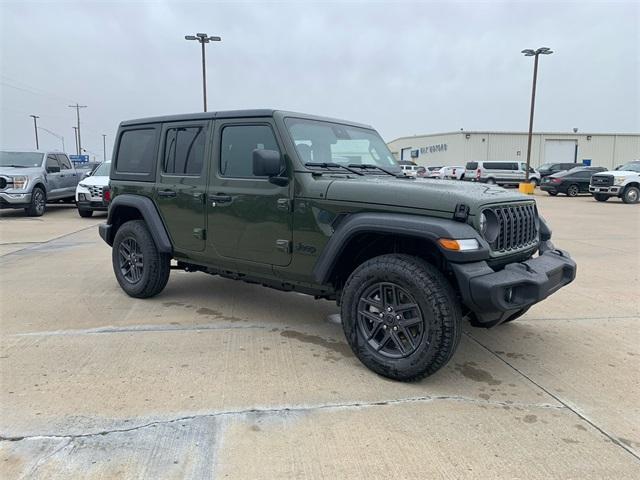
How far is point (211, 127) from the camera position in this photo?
15.0ft

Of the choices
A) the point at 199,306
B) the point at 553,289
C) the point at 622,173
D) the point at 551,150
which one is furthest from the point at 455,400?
the point at 551,150

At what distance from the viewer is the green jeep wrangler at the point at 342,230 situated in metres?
3.18

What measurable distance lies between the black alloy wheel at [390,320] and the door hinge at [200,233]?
5.94 feet

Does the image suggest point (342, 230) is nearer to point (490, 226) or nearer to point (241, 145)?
point (490, 226)

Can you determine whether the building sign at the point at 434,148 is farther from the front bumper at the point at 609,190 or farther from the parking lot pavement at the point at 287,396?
the parking lot pavement at the point at 287,396

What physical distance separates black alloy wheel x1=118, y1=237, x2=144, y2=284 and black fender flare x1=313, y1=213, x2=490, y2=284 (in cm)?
244

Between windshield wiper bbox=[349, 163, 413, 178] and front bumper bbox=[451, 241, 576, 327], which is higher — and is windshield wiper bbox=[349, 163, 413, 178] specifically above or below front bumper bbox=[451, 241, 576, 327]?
above

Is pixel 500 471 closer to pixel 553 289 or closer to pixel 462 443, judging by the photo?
pixel 462 443

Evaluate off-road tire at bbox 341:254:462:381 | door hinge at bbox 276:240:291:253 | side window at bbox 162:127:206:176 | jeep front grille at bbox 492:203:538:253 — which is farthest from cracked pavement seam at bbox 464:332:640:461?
side window at bbox 162:127:206:176

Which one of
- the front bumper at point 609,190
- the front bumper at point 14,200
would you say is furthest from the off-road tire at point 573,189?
the front bumper at point 14,200

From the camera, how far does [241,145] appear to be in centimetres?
434

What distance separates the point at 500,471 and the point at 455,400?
765 mm

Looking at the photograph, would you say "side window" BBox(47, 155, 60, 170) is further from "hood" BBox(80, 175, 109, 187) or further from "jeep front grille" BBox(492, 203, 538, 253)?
"jeep front grille" BBox(492, 203, 538, 253)

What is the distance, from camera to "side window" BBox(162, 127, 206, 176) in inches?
184
